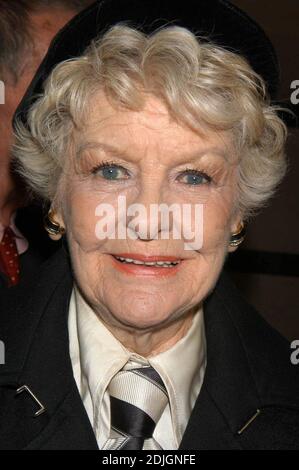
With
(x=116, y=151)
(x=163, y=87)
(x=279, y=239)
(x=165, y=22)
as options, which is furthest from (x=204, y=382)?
(x=279, y=239)

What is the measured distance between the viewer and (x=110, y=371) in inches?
79.7

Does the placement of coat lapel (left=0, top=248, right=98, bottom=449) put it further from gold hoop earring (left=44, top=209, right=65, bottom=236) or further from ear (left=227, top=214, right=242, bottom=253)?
ear (left=227, top=214, right=242, bottom=253)

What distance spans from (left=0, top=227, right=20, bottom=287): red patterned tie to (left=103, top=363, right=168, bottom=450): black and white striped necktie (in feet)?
2.37

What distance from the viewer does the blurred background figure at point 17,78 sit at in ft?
8.65

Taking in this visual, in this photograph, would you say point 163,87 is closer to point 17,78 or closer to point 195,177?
point 195,177

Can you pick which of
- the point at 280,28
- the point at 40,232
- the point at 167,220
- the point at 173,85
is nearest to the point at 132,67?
the point at 173,85

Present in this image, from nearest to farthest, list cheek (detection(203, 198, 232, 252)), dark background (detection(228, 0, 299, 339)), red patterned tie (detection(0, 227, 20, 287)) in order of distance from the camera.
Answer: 1. cheek (detection(203, 198, 232, 252))
2. red patterned tie (detection(0, 227, 20, 287))
3. dark background (detection(228, 0, 299, 339))

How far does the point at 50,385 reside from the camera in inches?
79.2

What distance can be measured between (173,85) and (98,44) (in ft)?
0.82

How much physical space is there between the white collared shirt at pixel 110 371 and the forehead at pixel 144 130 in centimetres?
49

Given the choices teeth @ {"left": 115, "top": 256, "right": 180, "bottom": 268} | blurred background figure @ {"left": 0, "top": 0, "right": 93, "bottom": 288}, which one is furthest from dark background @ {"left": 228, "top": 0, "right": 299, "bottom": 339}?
teeth @ {"left": 115, "top": 256, "right": 180, "bottom": 268}

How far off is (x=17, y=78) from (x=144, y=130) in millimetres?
913

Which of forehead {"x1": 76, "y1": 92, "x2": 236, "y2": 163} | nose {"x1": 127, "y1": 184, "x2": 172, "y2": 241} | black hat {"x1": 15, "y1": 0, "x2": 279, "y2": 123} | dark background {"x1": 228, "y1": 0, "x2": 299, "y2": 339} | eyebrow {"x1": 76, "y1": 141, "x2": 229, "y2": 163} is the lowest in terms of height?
dark background {"x1": 228, "y1": 0, "x2": 299, "y2": 339}

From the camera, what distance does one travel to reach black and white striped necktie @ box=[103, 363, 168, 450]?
1974mm
